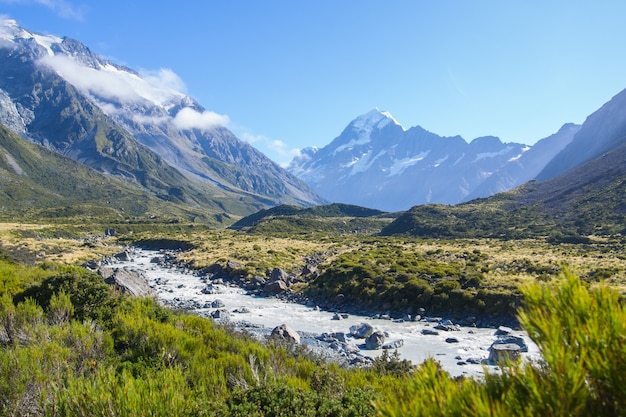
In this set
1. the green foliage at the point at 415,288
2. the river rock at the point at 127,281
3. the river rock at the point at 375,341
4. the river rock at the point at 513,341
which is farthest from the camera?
the green foliage at the point at 415,288

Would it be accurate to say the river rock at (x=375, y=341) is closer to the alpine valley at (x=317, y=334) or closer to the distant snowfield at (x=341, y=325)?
the alpine valley at (x=317, y=334)

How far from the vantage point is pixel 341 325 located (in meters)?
25.2

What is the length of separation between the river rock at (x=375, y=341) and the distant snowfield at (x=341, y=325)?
1.37 feet

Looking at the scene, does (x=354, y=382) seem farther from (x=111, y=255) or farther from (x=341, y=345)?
(x=111, y=255)

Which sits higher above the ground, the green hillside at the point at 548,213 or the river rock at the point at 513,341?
the green hillside at the point at 548,213

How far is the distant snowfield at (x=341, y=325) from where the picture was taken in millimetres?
18391

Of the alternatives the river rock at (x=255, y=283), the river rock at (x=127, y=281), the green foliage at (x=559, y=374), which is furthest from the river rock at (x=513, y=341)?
the river rock at (x=255, y=283)

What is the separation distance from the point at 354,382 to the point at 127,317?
21.0ft

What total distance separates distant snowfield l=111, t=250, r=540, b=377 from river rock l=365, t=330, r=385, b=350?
42 cm

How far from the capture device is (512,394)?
7.75ft

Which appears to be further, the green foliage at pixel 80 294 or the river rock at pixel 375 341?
the river rock at pixel 375 341

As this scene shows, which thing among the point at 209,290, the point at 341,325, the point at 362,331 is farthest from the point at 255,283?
the point at 362,331

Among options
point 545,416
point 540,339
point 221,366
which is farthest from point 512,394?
point 221,366

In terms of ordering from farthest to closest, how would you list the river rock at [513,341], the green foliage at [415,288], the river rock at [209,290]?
the river rock at [209,290] < the green foliage at [415,288] < the river rock at [513,341]
